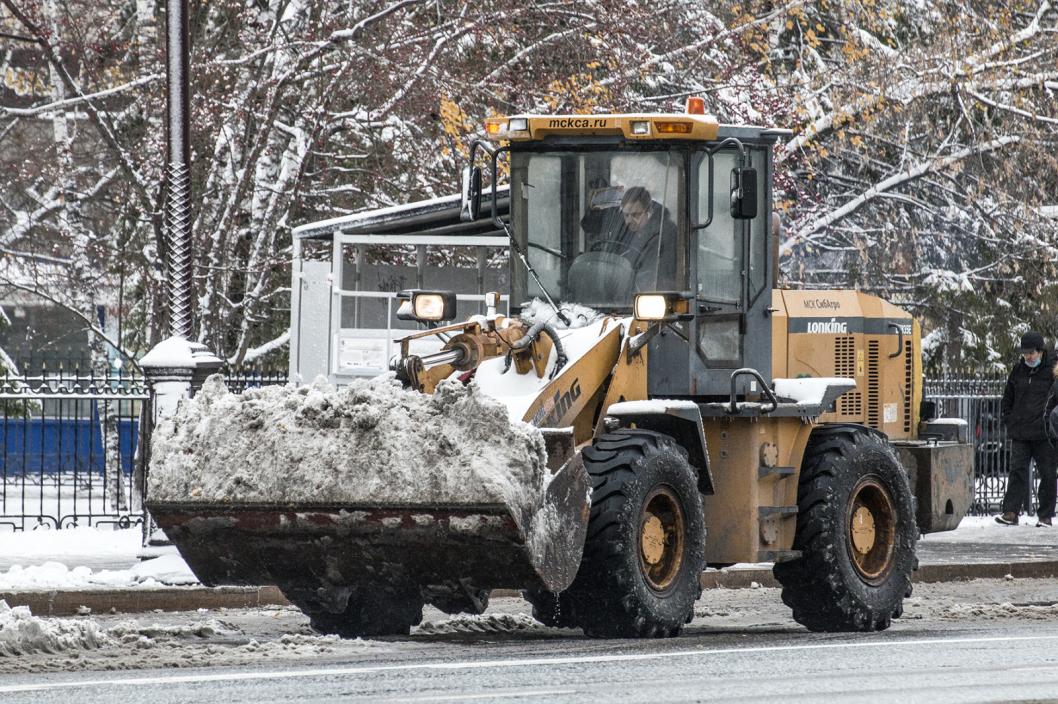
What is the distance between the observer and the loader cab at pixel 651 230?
10.7 m

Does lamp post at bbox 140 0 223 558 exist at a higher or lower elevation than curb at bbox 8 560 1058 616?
higher

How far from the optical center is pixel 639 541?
952cm

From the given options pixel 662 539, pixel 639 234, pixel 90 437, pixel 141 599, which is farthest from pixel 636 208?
pixel 90 437

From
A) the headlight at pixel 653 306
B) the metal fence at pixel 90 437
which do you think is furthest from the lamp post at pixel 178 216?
the headlight at pixel 653 306

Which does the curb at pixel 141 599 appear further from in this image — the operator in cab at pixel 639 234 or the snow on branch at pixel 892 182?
the snow on branch at pixel 892 182

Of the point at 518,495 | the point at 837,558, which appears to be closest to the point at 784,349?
the point at 837,558

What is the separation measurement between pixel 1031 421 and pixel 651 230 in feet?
29.9

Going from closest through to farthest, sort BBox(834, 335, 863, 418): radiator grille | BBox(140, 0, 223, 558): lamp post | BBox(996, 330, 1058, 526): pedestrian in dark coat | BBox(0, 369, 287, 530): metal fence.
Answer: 1. BBox(834, 335, 863, 418): radiator grille
2. BBox(140, 0, 223, 558): lamp post
3. BBox(0, 369, 287, 530): metal fence
4. BBox(996, 330, 1058, 526): pedestrian in dark coat

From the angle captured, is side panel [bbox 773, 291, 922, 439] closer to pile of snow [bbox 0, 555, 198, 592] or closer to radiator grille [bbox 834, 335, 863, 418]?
radiator grille [bbox 834, 335, 863, 418]

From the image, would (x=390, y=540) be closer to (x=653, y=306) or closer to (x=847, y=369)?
(x=653, y=306)

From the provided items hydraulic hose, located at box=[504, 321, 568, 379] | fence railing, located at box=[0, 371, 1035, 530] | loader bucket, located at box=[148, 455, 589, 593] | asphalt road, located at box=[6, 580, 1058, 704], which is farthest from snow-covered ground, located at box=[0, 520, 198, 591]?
hydraulic hose, located at box=[504, 321, 568, 379]

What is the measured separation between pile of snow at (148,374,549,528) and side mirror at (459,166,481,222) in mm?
1868

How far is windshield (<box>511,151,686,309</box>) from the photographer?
1071 centimetres

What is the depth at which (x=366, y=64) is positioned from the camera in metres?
18.9
